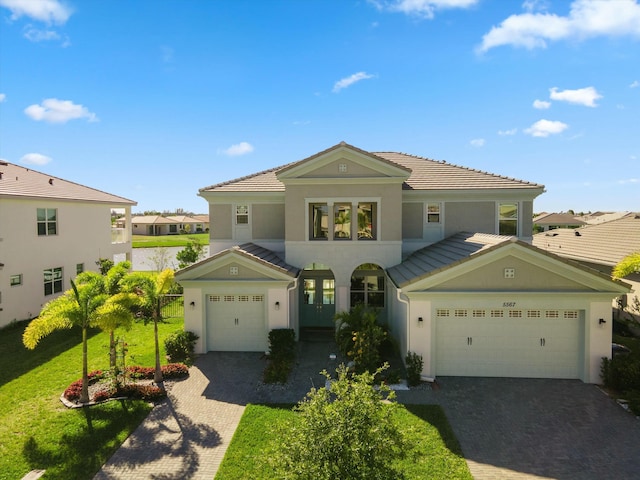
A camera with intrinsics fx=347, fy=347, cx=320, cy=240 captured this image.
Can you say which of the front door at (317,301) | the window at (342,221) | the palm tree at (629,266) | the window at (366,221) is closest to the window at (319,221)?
the window at (342,221)

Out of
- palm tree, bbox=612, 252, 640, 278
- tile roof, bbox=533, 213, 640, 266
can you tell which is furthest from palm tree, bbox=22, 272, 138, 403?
tile roof, bbox=533, 213, 640, 266

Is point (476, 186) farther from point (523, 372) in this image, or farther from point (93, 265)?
point (93, 265)

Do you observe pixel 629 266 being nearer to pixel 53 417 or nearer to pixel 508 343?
pixel 508 343

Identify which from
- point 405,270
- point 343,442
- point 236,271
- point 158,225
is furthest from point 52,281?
point 158,225

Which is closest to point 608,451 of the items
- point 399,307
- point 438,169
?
point 399,307

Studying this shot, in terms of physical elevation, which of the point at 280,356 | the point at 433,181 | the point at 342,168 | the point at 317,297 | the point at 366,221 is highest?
the point at 342,168

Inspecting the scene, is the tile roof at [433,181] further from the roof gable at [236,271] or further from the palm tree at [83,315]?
the palm tree at [83,315]
